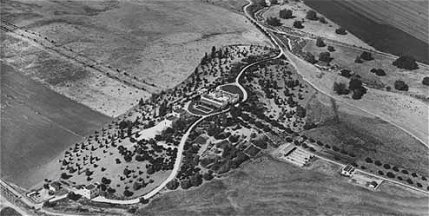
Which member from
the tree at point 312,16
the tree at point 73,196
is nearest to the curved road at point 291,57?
the tree at point 312,16

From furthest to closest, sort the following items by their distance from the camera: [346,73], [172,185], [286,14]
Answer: [286,14] < [346,73] < [172,185]

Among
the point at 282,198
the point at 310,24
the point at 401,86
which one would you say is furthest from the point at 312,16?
the point at 282,198

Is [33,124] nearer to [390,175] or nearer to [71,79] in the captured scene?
[71,79]

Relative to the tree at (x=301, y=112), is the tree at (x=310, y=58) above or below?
above

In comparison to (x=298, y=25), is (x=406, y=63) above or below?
below

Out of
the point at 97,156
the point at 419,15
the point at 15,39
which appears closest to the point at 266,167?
the point at 97,156

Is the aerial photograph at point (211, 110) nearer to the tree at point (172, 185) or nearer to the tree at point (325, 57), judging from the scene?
the tree at point (325, 57)

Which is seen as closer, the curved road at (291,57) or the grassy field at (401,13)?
the curved road at (291,57)
